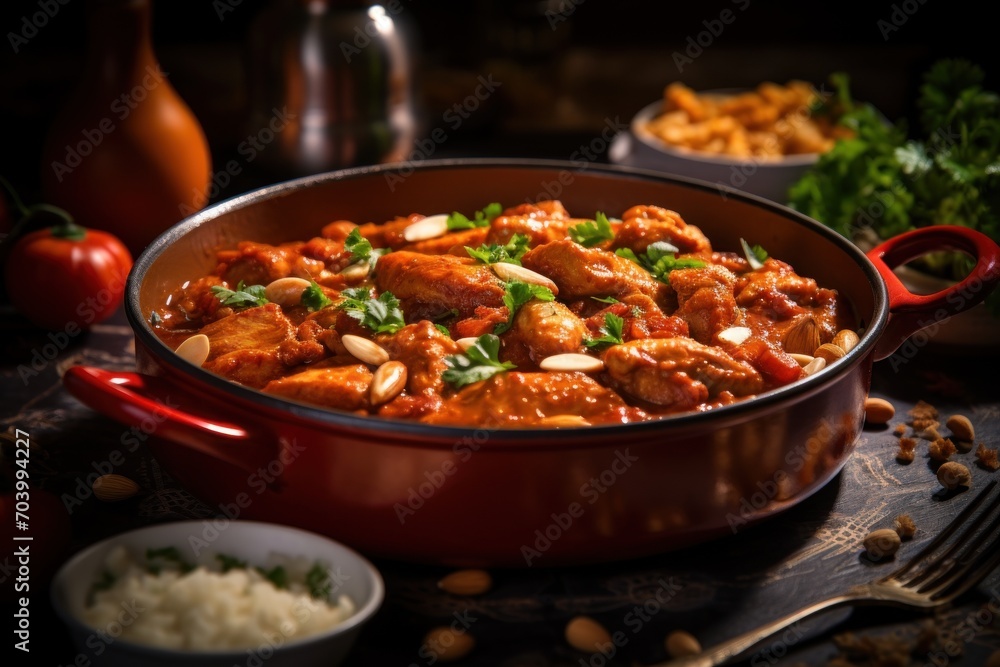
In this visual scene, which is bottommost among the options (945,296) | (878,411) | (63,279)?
(63,279)

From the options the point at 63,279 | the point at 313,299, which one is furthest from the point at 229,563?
the point at 63,279

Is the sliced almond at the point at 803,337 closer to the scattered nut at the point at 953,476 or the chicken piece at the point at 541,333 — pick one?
the scattered nut at the point at 953,476

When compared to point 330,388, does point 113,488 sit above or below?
below

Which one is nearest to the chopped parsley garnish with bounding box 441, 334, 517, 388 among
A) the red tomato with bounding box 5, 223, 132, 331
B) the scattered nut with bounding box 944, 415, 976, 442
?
the scattered nut with bounding box 944, 415, 976, 442

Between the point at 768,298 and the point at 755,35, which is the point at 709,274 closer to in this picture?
the point at 768,298

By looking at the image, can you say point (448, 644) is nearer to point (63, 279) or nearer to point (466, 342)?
point (466, 342)

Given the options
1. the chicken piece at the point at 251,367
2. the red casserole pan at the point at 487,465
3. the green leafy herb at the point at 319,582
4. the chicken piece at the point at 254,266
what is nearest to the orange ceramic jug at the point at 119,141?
the chicken piece at the point at 254,266

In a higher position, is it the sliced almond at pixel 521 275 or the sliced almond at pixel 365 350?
the sliced almond at pixel 521 275
